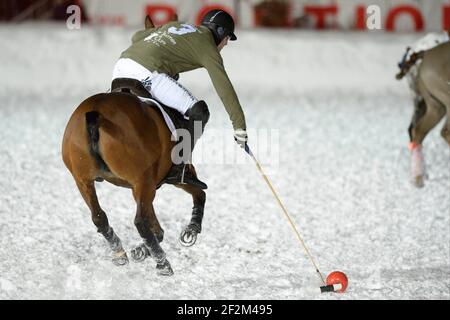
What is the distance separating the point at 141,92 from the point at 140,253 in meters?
1.18

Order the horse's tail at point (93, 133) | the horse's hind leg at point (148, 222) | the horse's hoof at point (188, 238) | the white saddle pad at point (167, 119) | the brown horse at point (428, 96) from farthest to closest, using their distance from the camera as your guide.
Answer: the brown horse at point (428, 96), the horse's hoof at point (188, 238), the white saddle pad at point (167, 119), the horse's hind leg at point (148, 222), the horse's tail at point (93, 133)

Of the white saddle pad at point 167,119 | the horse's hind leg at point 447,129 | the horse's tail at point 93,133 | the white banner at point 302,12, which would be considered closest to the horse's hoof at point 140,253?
the white saddle pad at point 167,119

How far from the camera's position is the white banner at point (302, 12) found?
12.5 m

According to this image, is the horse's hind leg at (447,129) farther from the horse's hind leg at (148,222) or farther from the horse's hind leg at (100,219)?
the horse's hind leg at (100,219)

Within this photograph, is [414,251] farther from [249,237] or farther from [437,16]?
[437,16]

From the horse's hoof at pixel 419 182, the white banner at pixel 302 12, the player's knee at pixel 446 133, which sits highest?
the white banner at pixel 302 12

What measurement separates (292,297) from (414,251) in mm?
1548

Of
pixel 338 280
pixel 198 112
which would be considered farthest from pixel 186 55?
pixel 338 280

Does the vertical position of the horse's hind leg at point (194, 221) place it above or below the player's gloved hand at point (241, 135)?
below

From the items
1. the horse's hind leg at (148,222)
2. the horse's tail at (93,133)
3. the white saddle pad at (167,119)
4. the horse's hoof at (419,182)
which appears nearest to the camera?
the horse's tail at (93,133)

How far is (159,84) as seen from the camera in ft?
17.8

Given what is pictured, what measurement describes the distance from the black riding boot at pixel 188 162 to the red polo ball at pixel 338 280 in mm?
1202

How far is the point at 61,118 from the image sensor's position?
1010cm

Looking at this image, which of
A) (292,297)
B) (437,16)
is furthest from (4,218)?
(437,16)
